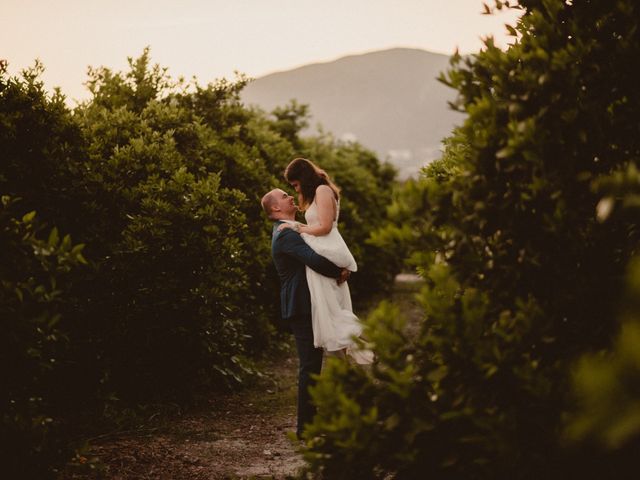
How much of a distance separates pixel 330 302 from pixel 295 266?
1.50ft

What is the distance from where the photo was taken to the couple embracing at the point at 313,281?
5.96 meters

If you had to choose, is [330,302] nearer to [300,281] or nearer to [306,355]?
[300,281]

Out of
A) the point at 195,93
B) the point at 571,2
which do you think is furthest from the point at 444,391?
the point at 195,93

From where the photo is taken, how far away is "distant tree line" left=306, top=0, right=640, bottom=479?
9.88 feet

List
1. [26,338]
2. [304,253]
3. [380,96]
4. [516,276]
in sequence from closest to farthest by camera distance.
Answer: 1. [516,276]
2. [26,338]
3. [304,253]
4. [380,96]

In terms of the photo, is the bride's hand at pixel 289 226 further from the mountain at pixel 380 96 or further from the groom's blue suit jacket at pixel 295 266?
the mountain at pixel 380 96

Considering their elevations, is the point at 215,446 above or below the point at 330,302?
below

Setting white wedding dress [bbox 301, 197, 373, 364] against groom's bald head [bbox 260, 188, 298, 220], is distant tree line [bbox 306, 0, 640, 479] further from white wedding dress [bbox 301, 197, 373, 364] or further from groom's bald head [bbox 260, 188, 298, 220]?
groom's bald head [bbox 260, 188, 298, 220]

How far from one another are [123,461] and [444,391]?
344 centimetres

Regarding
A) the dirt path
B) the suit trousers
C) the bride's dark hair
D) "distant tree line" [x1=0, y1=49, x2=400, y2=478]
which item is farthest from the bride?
"distant tree line" [x1=0, y1=49, x2=400, y2=478]

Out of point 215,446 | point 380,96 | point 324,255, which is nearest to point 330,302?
point 324,255

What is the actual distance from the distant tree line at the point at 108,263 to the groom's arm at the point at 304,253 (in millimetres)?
1445

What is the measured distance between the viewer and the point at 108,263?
6.64 meters

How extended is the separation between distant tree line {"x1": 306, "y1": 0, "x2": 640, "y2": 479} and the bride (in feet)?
7.86
